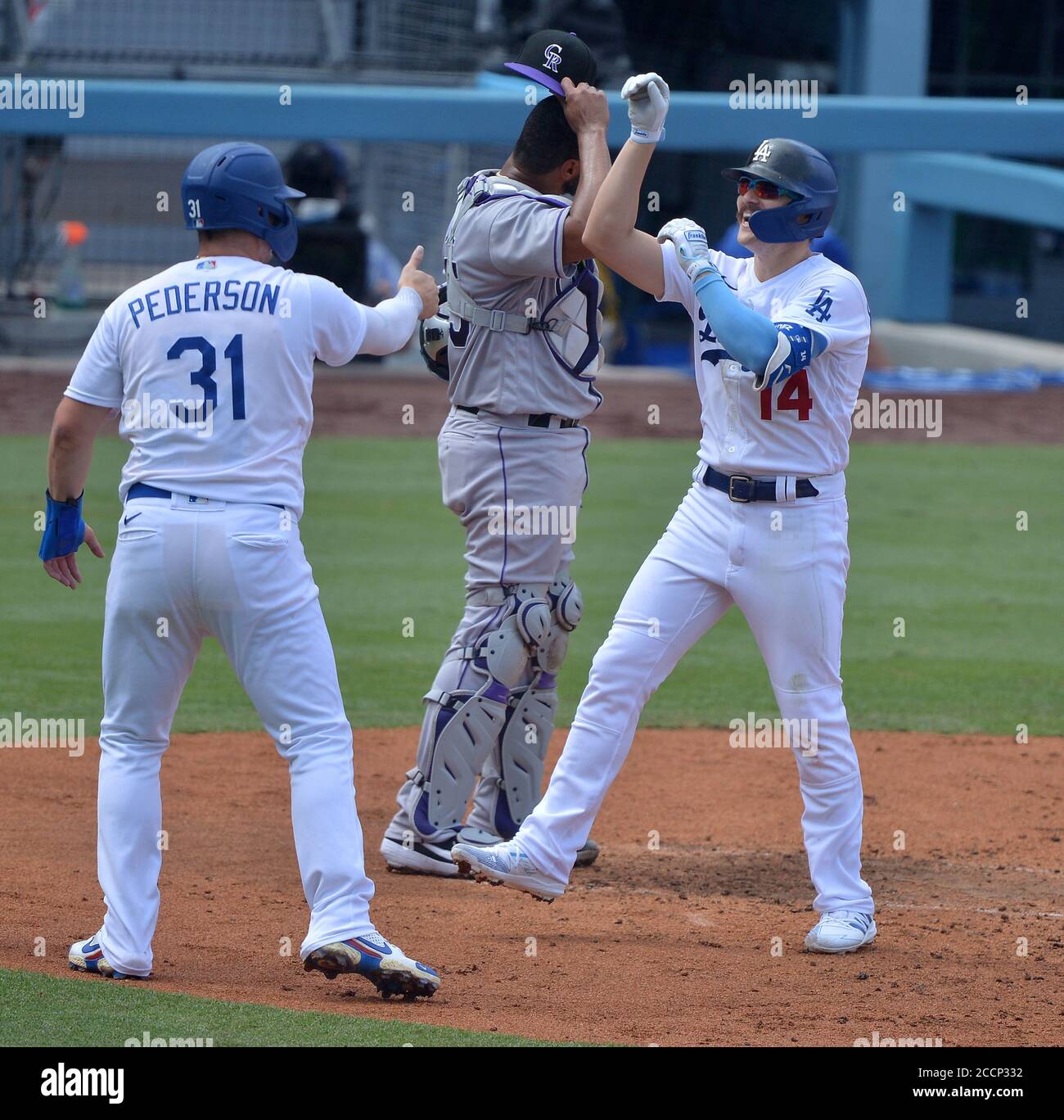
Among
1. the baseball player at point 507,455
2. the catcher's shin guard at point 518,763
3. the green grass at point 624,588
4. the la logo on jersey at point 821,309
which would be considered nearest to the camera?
the la logo on jersey at point 821,309

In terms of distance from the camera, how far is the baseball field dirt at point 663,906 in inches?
156

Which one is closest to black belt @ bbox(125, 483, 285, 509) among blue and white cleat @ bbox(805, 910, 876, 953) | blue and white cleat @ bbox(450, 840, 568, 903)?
blue and white cleat @ bbox(450, 840, 568, 903)

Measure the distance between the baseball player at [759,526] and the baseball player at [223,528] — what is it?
671 mm

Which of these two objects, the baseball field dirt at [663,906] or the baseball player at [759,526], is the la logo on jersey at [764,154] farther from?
the baseball field dirt at [663,906]

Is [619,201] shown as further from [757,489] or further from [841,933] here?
[841,933]

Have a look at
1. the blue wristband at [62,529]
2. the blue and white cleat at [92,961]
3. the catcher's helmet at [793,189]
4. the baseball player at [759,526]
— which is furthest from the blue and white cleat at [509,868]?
the catcher's helmet at [793,189]

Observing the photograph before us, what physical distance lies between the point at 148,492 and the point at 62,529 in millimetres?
339

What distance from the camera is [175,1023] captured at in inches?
144

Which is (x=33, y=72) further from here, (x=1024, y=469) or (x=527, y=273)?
(x=527, y=273)

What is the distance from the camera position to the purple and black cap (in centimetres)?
483

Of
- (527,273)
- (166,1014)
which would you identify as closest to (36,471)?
(527,273)

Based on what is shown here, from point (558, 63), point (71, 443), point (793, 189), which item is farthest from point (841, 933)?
point (558, 63)

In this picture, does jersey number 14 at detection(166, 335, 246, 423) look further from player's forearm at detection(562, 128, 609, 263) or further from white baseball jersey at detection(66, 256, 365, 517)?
player's forearm at detection(562, 128, 609, 263)

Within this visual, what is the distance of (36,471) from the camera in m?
12.9
